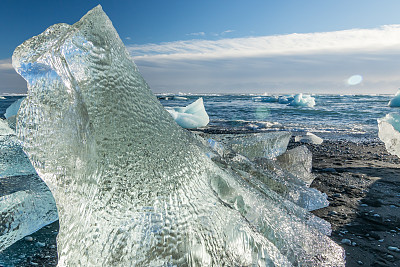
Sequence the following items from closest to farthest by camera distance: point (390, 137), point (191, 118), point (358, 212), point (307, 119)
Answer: point (358, 212) → point (390, 137) → point (191, 118) → point (307, 119)

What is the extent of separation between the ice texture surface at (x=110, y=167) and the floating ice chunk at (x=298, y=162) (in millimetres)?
2055

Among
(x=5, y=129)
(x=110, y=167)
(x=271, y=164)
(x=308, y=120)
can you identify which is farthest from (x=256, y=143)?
(x=308, y=120)

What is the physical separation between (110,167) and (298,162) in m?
2.61

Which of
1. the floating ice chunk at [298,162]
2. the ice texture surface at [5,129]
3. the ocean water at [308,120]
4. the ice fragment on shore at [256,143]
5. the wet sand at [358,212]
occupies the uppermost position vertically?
the ice texture surface at [5,129]

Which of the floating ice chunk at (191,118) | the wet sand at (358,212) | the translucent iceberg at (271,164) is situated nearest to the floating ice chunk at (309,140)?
the wet sand at (358,212)

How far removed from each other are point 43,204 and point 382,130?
5004mm

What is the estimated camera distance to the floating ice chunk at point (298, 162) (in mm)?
3161

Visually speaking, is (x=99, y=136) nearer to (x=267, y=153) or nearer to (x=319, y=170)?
(x=267, y=153)

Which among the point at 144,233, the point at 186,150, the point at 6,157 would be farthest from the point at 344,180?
the point at 6,157

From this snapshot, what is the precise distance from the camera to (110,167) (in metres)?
1.07

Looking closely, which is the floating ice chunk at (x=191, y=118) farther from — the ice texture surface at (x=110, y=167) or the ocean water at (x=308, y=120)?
the ice texture surface at (x=110, y=167)

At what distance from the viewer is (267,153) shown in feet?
9.82

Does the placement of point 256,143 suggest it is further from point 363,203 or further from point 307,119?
point 307,119

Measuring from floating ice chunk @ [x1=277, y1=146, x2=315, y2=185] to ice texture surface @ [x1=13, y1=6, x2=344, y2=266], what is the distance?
205 centimetres
